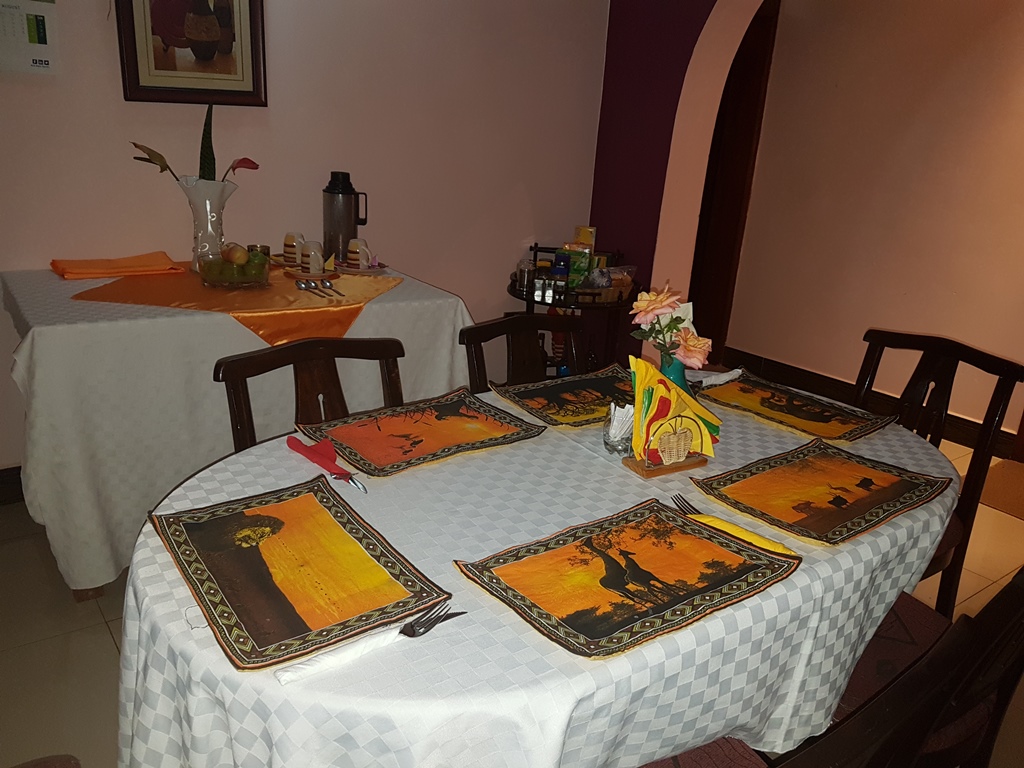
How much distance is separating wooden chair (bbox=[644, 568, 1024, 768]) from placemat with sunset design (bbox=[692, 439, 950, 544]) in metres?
0.28

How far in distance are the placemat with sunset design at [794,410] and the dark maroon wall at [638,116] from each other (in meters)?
1.46

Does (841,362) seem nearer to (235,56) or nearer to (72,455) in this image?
(235,56)

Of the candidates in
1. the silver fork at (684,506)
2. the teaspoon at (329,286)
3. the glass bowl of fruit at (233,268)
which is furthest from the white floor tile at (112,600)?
the silver fork at (684,506)

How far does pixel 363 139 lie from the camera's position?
9.49 feet

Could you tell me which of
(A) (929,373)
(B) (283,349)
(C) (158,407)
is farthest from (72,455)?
(A) (929,373)

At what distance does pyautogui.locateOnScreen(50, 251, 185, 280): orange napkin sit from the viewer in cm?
231

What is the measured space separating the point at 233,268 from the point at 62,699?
1235mm

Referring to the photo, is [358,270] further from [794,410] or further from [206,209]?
[794,410]

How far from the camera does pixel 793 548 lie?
1.13 meters

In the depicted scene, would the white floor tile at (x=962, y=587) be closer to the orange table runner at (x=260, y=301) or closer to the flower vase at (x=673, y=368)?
the flower vase at (x=673, y=368)

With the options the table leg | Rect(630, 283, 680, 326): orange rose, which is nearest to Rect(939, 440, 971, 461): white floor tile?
Rect(630, 283, 680, 326): orange rose

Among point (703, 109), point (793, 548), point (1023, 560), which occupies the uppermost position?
point (703, 109)

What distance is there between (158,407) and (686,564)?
159 centimetres

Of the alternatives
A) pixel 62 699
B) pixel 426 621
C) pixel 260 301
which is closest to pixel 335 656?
pixel 426 621
